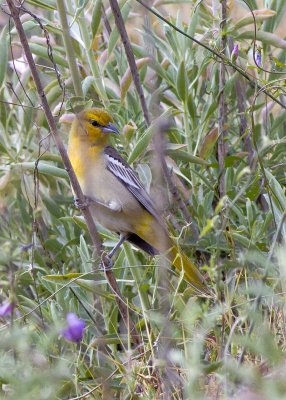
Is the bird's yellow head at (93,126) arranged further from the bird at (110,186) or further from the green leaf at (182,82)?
the green leaf at (182,82)

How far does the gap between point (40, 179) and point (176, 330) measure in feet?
5.46

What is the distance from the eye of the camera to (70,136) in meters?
4.18

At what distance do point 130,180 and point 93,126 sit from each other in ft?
1.14

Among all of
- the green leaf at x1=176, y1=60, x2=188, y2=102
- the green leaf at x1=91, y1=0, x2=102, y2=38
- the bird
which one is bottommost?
the bird

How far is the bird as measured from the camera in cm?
391

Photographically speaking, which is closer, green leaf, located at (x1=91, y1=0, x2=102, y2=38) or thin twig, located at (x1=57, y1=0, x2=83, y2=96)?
thin twig, located at (x1=57, y1=0, x2=83, y2=96)

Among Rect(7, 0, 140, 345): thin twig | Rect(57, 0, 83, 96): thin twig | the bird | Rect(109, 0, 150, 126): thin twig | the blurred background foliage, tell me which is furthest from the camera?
the bird

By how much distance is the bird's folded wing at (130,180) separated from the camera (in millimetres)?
3961

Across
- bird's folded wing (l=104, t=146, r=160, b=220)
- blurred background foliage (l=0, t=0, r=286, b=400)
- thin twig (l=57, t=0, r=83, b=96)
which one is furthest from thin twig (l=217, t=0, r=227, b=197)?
thin twig (l=57, t=0, r=83, b=96)

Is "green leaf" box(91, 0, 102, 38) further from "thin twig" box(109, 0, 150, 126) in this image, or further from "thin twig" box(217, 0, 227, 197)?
"thin twig" box(217, 0, 227, 197)

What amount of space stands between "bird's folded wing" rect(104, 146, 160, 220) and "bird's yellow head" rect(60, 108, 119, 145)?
0.14 m

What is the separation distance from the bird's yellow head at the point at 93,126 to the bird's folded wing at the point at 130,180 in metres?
0.14

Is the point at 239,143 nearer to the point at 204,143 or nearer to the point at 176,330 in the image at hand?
the point at 204,143

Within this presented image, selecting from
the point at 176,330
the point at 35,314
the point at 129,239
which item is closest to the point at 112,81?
the point at 129,239
